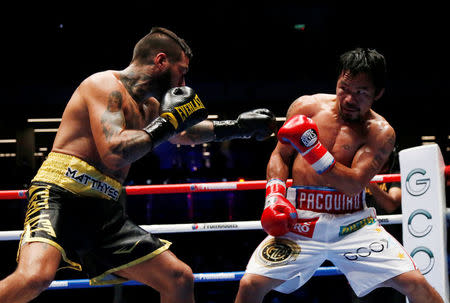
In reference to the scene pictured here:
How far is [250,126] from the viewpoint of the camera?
2166 millimetres

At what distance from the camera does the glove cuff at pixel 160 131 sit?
1.68 meters

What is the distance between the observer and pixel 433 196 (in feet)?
6.89

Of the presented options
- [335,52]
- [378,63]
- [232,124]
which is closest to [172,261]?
[232,124]

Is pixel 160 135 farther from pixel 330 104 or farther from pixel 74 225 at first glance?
pixel 330 104

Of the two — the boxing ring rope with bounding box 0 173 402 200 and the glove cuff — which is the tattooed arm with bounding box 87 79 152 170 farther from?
the boxing ring rope with bounding box 0 173 402 200

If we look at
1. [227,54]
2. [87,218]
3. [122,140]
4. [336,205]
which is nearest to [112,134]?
[122,140]

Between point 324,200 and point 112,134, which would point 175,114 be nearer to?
point 112,134

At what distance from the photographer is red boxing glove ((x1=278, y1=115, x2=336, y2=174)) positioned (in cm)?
179

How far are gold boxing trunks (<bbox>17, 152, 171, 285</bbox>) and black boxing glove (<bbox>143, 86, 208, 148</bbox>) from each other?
0.30m

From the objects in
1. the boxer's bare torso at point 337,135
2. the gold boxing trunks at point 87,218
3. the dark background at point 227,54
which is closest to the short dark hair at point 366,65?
the boxer's bare torso at point 337,135

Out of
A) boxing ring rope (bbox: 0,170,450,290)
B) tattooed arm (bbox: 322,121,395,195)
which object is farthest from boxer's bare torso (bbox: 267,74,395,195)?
boxing ring rope (bbox: 0,170,450,290)

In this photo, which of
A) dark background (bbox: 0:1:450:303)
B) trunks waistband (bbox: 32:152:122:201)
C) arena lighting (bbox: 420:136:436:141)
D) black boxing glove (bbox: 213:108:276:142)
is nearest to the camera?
trunks waistband (bbox: 32:152:122:201)

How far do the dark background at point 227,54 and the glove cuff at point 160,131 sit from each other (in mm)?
5277

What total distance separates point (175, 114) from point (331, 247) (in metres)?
0.85
